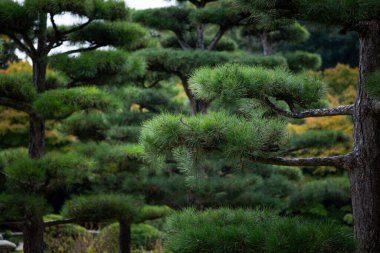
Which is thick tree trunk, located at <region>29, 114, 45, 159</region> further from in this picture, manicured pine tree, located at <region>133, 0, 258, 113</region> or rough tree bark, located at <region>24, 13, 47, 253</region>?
manicured pine tree, located at <region>133, 0, 258, 113</region>

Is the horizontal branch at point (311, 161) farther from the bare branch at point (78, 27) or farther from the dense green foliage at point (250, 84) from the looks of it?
the bare branch at point (78, 27)

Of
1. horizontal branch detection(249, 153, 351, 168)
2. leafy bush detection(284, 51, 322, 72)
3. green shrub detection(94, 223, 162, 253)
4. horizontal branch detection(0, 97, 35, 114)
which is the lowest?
green shrub detection(94, 223, 162, 253)

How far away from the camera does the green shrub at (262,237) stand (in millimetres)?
3471

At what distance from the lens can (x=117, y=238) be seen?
9.43m

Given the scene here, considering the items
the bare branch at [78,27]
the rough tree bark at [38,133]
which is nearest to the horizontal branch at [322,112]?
the bare branch at [78,27]

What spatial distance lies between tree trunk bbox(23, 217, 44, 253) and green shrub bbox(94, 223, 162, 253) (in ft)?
8.71

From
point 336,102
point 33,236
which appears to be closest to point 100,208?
point 33,236

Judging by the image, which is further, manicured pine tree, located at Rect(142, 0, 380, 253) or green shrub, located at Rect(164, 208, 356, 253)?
manicured pine tree, located at Rect(142, 0, 380, 253)

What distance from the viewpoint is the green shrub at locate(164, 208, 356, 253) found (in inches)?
137

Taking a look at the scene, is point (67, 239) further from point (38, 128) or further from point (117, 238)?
point (38, 128)

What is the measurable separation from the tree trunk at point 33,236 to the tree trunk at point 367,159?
3.82 meters

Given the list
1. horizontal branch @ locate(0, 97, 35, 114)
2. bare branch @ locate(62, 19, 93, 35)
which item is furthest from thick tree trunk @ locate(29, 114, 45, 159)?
bare branch @ locate(62, 19, 93, 35)

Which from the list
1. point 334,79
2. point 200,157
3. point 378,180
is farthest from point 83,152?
point 334,79

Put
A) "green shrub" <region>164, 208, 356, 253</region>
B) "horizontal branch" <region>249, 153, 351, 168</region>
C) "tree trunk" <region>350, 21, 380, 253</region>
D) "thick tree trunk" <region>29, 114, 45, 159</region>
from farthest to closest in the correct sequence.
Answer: "thick tree trunk" <region>29, 114, 45, 159</region> → "horizontal branch" <region>249, 153, 351, 168</region> → "tree trunk" <region>350, 21, 380, 253</region> → "green shrub" <region>164, 208, 356, 253</region>
